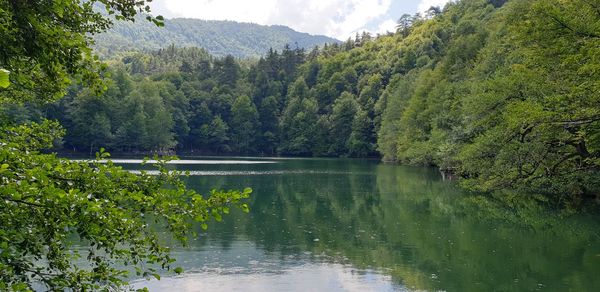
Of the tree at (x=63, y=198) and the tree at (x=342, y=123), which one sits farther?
the tree at (x=342, y=123)

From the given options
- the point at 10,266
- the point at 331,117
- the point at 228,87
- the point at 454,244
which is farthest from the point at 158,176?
the point at 228,87

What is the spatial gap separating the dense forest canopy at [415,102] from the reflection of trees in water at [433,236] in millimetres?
2353

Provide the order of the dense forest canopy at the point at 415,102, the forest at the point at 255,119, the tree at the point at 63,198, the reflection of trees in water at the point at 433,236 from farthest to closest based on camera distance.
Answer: the dense forest canopy at the point at 415,102, the reflection of trees in water at the point at 433,236, the forest at the point at 255,119, the tree at the point at 63,198

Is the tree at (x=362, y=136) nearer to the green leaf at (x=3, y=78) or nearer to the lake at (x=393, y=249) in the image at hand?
the lake at (x=393, y=249)

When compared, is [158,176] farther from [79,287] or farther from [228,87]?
[228,87]

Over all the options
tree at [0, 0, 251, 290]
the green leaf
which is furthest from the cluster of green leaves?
the green leaf

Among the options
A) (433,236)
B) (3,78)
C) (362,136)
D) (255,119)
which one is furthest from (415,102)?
(3,78)

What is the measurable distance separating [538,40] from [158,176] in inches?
960

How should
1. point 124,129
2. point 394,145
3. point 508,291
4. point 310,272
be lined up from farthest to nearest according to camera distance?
1. point 124,129
2. point 394,145
3. point 310,272
4. point 508,291

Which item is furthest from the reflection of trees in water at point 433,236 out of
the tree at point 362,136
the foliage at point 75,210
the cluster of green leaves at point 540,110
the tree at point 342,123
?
the tree at point 342,123

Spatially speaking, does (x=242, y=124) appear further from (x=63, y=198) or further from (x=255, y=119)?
(x=63, y=198)

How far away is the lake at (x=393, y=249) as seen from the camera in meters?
16.6

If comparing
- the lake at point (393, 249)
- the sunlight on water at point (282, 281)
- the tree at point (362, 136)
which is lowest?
the sunlight on water at point (282, 281)

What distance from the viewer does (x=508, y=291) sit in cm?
1579
